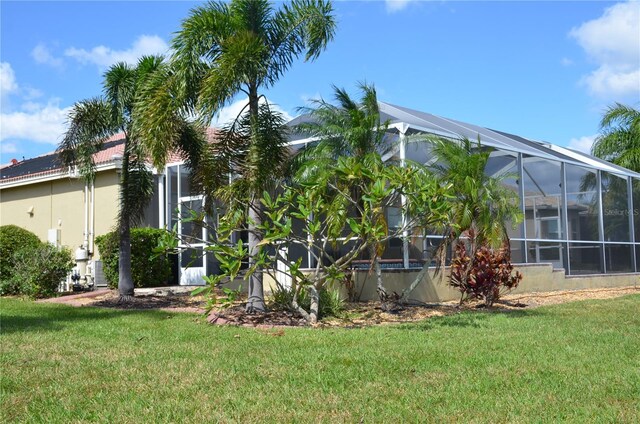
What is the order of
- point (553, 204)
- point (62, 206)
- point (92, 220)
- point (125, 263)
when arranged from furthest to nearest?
1. point (62, 206)
2. point (92, 220)
3. point (553, 204)
4. point (125, 263)

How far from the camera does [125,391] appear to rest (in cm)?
619

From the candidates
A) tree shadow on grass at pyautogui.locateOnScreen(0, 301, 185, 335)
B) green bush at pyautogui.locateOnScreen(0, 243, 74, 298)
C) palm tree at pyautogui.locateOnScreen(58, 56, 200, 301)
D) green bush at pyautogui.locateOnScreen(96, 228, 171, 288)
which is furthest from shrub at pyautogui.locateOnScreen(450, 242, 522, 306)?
green bush at pyautogui.locateOnScreen(0, 243, 74, 298)

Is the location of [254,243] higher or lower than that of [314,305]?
higher

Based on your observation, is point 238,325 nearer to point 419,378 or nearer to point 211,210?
point 211,210

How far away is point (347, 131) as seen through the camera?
13.1 m

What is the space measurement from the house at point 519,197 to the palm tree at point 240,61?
2977mm

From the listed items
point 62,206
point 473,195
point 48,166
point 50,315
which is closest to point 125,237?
point 50,315

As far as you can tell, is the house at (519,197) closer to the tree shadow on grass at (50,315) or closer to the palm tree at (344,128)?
the palm tree at (344,128)

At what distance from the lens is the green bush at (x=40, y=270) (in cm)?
1608

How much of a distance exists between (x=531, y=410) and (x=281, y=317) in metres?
6.73

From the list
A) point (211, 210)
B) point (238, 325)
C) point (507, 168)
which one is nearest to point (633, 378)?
point (238, 325)

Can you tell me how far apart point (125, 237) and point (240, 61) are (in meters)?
5.36

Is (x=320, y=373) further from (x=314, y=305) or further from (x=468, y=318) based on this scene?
Answer: (x=468, y=318)

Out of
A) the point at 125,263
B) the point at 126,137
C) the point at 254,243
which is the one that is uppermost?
the point at 126,137
